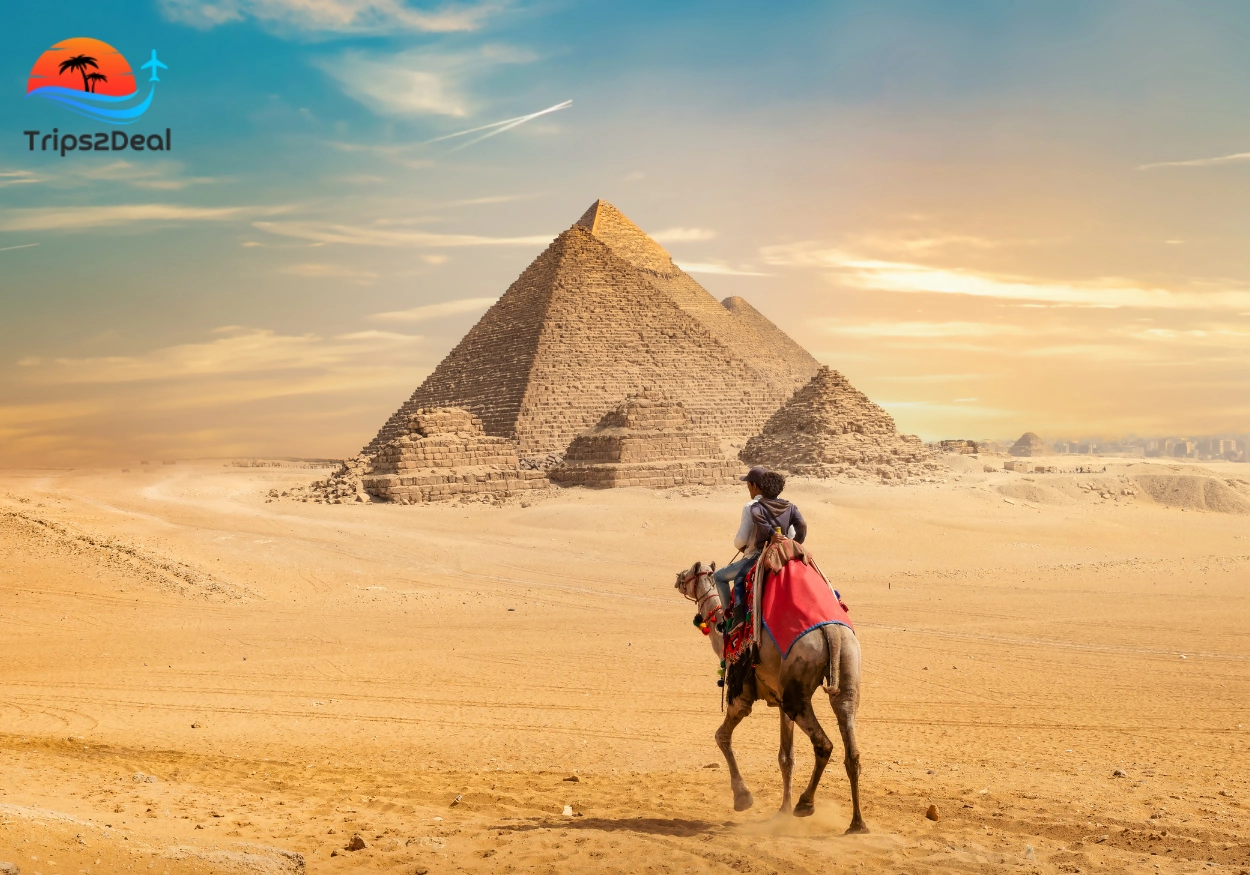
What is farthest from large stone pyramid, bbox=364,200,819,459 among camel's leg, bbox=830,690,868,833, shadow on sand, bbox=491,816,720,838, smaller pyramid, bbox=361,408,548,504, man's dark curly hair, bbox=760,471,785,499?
camel's leg, bbox=830,690,868,833

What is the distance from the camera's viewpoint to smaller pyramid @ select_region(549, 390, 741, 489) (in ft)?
109

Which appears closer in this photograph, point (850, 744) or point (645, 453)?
point (850, 744)

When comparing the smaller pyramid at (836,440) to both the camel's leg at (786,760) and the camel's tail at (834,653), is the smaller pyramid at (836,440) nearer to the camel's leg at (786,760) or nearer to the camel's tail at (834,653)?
the camel's leg at (786,760)

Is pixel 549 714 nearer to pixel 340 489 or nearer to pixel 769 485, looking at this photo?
pixel 769 485

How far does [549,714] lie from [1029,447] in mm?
77926

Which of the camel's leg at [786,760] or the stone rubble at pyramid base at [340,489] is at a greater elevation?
the stone rubble at pyramid base at [340,489]

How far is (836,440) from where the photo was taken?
36125mm

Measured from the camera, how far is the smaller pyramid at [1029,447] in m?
78.6

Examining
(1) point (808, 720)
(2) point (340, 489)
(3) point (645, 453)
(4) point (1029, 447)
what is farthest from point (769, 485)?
(4) point (1029, 447)

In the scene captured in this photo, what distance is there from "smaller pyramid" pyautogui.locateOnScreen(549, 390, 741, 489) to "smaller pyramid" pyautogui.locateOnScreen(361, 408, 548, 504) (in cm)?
189

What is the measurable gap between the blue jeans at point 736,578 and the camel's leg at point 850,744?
70 cm

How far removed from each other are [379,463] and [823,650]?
93.2ft

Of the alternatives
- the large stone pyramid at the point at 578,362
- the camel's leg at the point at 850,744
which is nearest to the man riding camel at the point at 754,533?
the camel's leg at the point at 850,744

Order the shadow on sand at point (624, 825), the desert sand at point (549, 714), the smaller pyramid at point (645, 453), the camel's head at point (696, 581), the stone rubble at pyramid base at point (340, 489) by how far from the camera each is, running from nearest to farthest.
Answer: the desert sand at point (549, 714)
the shadow on sand at point (624, 825)
the camel's head at point (696, 581)
the stone rubble at pyramid base at point (340, 489)
the smaller pyramid at point (645, 453)
